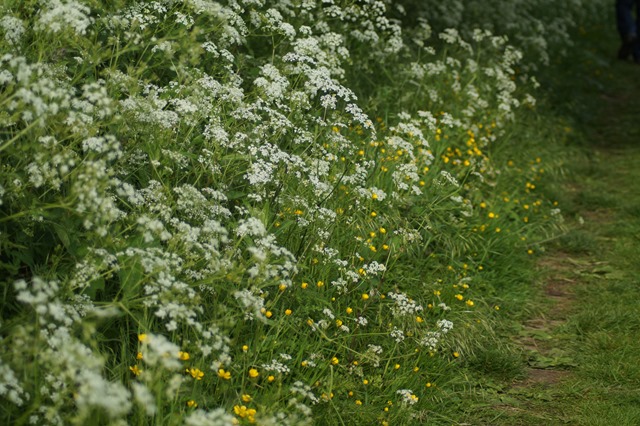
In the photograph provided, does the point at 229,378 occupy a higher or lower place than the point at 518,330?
higher

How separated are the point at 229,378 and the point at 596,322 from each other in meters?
2.65

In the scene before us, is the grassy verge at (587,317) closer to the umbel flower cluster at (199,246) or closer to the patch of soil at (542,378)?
the patch of soil at (542,378)

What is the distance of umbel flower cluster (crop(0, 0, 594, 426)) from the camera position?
342 centimetres

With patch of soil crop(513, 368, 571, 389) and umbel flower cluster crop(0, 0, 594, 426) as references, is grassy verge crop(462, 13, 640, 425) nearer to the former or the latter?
patch of soil crop(513, 368, 571, 389)

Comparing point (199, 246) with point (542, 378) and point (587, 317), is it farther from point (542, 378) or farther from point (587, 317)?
point (587, 317)

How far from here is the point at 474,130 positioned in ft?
24.1

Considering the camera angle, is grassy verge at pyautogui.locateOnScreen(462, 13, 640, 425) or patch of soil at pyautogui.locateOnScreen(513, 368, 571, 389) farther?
patch of soil at pyautogui.locateOnScreen(513, 368, 571, 389)

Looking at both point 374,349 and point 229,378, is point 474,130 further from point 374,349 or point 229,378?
point 229,378

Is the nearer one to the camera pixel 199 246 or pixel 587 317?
pixel 199 246

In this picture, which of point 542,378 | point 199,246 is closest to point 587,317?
point 542,378

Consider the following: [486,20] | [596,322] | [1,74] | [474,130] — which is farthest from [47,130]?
[486,20]

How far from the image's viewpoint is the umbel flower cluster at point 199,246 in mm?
3416

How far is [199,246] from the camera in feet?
12.1

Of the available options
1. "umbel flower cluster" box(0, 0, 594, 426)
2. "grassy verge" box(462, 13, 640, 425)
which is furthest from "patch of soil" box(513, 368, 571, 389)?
"umbel flower cluster" box(0, 0, 594, 426)
